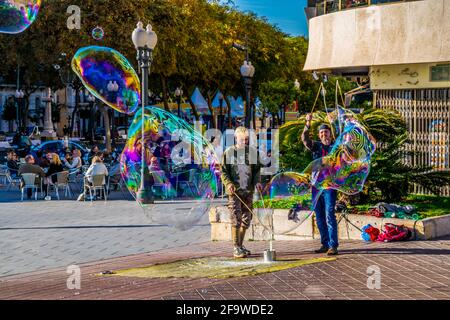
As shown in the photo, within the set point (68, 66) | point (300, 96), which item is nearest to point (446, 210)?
point (68, 66)

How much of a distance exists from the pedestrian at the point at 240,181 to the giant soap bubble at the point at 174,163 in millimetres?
225

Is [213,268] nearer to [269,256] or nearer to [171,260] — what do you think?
[269,256]

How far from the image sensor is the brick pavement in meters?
7.51

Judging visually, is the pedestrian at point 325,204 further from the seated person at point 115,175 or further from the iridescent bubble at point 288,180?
the seated person at point 115,175

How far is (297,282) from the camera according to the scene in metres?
8.07

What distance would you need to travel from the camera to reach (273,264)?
9336mm

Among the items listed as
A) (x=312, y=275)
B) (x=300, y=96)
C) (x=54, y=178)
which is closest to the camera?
(x=312, y=275)

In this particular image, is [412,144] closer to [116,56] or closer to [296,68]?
[116,56]

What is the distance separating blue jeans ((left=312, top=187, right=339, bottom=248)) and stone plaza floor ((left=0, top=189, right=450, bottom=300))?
0.23 m

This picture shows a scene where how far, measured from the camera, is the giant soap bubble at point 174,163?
10094 millimetres

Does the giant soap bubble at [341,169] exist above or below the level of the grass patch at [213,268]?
above

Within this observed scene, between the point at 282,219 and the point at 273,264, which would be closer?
the point at 273,264

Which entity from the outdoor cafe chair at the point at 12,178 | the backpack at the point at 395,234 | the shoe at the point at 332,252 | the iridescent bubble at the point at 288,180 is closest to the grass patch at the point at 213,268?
the shoe at the point at 332,252
